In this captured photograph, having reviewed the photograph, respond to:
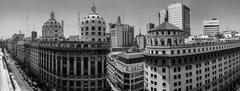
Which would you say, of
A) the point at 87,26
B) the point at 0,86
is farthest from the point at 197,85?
the point at 0,86

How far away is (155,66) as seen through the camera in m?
58.0

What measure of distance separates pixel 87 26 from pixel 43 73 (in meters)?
42.5

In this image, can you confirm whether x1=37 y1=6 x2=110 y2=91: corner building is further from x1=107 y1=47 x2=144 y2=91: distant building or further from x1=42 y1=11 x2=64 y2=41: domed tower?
x1=42 y1=11 x2=64 y2=41: domed tower

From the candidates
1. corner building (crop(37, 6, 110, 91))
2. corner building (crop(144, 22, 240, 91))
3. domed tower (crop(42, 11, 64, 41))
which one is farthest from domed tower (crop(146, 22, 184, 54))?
domed tower (crop(42, 11, 64, 41))

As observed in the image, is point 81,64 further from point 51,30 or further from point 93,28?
point 51,30

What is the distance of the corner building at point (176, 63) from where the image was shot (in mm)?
55938

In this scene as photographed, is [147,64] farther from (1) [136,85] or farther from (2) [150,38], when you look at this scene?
(1) [136,85]

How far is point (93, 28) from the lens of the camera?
253ft

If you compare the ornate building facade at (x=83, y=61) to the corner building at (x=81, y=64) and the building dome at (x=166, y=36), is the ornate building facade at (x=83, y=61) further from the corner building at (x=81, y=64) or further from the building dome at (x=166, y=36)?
the building dome at (x=166, y=36)

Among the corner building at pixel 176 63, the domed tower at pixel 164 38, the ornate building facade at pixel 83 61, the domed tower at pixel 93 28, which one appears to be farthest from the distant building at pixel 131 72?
the domed tower at pixel 93 28

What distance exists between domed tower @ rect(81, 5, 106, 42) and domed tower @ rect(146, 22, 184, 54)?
94.3ft

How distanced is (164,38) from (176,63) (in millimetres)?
9967

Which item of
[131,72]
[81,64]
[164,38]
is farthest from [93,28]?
[164,38]

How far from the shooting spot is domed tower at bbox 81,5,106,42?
7694cm
